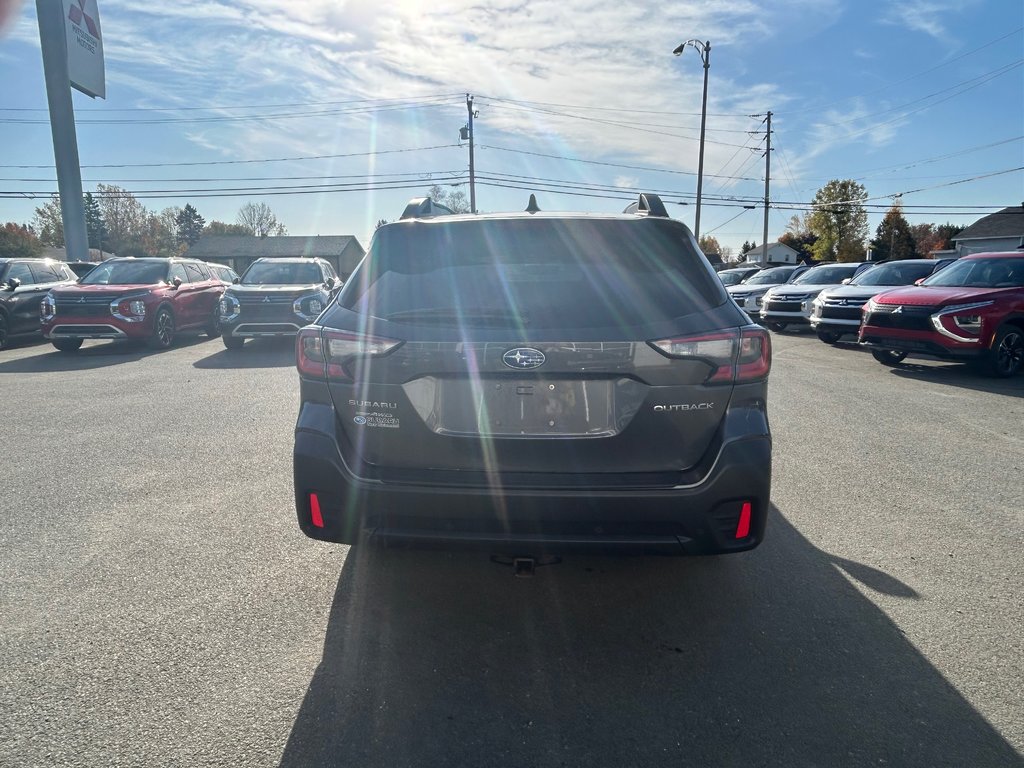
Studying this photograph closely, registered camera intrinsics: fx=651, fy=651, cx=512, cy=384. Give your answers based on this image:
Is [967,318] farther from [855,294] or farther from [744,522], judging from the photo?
[744,522]

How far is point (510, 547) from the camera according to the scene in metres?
2.45

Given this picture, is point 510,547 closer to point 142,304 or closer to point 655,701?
point 655,701

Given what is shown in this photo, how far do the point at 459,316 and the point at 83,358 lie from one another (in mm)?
11746

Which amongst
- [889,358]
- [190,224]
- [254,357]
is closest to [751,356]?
[889,358]

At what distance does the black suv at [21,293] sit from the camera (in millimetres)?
12781

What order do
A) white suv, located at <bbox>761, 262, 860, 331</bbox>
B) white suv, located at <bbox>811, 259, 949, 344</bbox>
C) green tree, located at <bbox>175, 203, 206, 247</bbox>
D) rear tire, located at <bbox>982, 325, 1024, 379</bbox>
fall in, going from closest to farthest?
rear tire, located at <bbox>982, 325, 1024, 379</bbox>
white suv, located at <bbox>811, 259, 949, 344</bbox>
white suv, located at <bbox>761, 262, 860, 331</bbox>
green tree, located at <bbox>175, 203, 206, 247</bbox>

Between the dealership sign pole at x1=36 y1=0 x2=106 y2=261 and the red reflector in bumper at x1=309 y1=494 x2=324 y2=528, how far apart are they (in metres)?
22.6

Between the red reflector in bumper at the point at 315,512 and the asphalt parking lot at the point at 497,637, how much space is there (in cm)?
54

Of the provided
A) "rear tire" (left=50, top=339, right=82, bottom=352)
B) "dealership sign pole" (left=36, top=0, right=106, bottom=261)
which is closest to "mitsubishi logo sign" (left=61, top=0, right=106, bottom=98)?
"dealership sign pole" (left=36, top=0, right=106, bottom=261)

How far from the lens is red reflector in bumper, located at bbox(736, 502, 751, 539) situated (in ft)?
8.19

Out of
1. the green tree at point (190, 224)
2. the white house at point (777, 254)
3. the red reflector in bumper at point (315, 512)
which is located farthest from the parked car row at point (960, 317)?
the green tree at point (190, 224)

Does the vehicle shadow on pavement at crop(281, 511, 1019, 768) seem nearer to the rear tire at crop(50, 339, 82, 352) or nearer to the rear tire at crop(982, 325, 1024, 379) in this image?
the rear tire at crop(982, 325, 1024, 379)

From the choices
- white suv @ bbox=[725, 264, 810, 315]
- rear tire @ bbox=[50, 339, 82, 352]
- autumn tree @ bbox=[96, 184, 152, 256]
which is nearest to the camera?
rear tire @ bbox=[50, 339, 82, 352]

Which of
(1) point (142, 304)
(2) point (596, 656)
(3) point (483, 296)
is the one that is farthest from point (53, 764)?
(1) point (142, 304)
